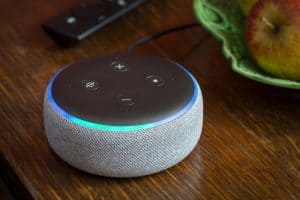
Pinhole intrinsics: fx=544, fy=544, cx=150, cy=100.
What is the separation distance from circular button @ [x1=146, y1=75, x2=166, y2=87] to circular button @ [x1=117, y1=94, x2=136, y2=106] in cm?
3

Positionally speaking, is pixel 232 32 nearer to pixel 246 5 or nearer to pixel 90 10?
pixel 246 5

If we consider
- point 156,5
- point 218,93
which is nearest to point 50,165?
point 218,93

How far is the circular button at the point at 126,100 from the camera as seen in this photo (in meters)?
0.46

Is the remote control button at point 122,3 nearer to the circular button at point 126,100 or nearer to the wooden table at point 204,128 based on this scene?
the wooden table at point 204,128

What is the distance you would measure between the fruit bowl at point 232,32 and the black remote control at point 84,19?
116 millimetres

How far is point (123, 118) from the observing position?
44cm

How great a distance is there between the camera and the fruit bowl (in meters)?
0.52

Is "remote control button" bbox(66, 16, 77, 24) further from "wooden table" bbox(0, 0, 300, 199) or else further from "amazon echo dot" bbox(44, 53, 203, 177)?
"amazon echo dot" bbox(44, 53, 203, 177)

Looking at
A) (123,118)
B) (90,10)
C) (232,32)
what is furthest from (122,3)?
(123,118)

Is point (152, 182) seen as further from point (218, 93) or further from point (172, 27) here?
point (172, 27)

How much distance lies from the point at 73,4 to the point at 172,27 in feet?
0.45

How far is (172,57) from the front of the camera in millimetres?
622

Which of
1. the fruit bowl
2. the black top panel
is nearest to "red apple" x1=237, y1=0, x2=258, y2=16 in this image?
the fruit bowl

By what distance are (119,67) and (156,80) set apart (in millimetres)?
39
